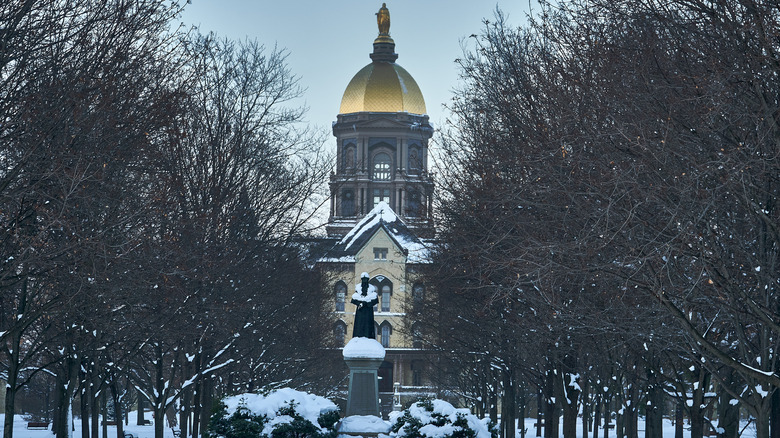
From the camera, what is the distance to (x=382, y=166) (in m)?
120

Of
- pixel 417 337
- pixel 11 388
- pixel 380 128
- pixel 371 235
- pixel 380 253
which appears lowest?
pixel 11 388

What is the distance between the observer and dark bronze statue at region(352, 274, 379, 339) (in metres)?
29.4

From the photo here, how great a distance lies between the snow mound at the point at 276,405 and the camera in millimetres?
22797

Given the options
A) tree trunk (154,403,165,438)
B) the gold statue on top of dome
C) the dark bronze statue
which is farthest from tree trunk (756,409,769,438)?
the gold statue on top of dome

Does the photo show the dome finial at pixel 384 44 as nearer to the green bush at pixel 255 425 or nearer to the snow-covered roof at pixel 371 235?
the snow-covered roof at pixel 371 235

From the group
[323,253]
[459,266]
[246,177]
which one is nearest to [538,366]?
[459,266]

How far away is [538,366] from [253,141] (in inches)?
373

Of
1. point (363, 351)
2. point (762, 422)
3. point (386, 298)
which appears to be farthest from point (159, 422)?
point (386, 298)

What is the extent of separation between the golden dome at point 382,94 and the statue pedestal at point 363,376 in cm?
9244

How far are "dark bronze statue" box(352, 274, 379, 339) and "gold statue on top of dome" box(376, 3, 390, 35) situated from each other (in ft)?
338

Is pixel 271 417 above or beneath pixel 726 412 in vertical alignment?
beneath

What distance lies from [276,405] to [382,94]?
323ft

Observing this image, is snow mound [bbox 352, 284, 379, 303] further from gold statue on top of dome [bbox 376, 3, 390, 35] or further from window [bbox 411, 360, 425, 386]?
gold statue on top of dome [bbox 376, 3, 390, 35]

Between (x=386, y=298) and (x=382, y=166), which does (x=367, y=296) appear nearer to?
(x=386, y=298)
